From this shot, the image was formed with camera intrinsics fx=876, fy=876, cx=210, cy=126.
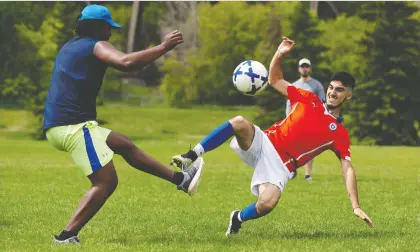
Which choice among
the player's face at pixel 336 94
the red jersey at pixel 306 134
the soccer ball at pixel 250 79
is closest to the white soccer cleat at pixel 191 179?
the red jersey at pixel 306 134

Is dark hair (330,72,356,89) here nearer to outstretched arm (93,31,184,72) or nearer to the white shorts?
the white shorts

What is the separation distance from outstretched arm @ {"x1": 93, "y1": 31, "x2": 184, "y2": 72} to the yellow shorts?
0.73 metres

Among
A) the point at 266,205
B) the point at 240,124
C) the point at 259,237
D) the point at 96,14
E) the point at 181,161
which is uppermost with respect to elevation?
the point at 96,14

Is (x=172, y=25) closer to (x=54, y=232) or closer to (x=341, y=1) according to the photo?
(x=341, y=1)

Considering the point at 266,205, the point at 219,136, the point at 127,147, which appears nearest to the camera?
the point at 127,147

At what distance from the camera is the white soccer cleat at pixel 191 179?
348 inches

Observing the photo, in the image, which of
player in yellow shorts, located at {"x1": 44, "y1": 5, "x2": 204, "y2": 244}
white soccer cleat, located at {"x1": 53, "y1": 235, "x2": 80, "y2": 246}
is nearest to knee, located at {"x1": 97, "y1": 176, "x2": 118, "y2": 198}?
player in yellow shorts, located at {"x1": 44, "y1": 5, "x2": 204, "y2": 244}

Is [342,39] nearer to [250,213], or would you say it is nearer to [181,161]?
[250,213]

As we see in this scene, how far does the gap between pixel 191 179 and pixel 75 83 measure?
1.57 metres

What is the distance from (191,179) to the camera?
8906 millimetres

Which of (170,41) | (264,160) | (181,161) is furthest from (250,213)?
(170,41)

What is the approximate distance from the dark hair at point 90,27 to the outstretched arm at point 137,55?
0.38 metres

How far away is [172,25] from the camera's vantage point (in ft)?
250

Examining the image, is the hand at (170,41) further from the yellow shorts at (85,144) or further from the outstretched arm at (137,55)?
the yellow shorts at (85,144)
